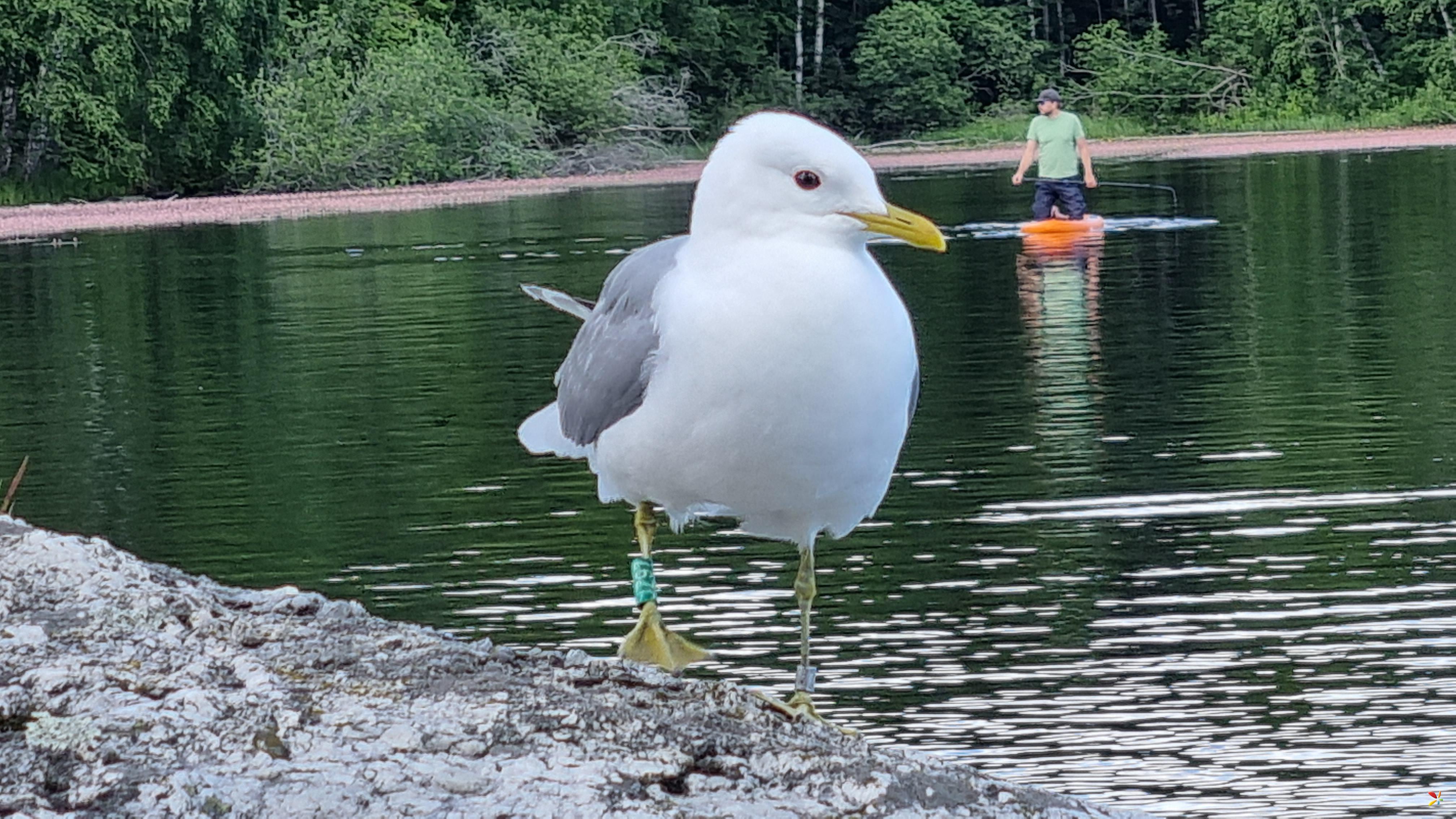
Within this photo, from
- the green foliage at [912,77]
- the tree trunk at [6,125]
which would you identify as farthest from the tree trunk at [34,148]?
the green foliage at [912,77]

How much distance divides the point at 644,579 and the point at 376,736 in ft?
3.76

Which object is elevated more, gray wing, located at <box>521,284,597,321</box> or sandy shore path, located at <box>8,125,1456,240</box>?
gray wing, located at <box>521,284,597,321</box>

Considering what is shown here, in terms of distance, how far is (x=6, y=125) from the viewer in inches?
1700

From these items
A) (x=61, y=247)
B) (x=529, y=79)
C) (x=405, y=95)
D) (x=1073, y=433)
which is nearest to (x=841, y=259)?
(x=1073, y=433)

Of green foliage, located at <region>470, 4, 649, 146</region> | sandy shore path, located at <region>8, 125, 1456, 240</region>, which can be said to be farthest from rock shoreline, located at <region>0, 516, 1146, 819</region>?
green foliage, located at <region>470, 4, 649, 146</region>

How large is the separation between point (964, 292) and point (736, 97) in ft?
147

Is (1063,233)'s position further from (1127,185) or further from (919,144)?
(919,144)

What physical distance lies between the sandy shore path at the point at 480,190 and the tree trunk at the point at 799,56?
13807 mm

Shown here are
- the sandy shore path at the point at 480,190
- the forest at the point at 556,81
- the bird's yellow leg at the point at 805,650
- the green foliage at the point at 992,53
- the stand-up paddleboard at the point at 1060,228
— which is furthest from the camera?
the green foliage at the point at 992,53

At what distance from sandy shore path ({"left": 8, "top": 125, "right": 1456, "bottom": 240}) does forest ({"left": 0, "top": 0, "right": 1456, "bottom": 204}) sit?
1051 millimetres

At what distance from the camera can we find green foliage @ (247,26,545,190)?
4019 cm

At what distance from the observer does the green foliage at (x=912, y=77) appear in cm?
5938

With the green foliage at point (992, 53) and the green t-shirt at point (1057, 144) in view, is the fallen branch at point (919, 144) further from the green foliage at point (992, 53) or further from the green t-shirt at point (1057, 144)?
the green t-shirt at point (1057, 144)

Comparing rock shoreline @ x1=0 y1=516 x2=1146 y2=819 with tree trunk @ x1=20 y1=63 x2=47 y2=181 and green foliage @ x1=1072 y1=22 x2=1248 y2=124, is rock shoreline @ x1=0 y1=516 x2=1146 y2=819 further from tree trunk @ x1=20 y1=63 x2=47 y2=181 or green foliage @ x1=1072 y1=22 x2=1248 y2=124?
green foliage @ x1=1072 y1=22 x2=1248 y2=124
